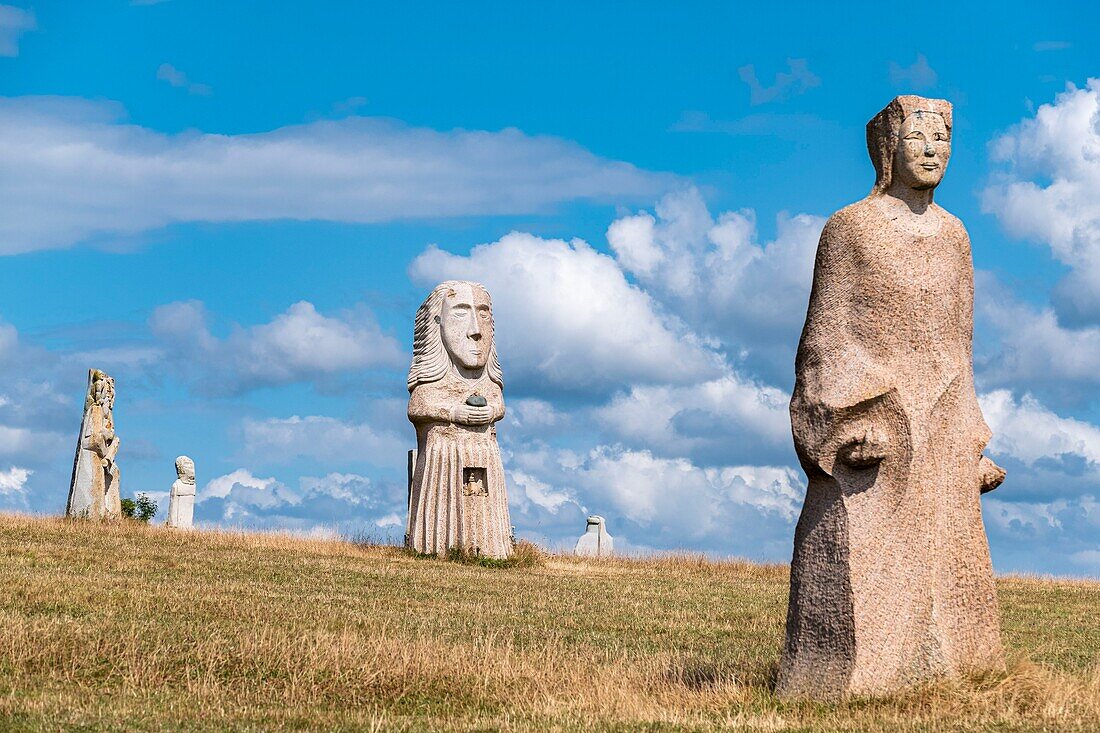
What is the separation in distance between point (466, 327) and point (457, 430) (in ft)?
5.67

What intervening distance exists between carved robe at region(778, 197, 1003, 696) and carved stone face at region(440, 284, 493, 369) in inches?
554

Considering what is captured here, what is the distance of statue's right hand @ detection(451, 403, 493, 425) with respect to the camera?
2302 cm

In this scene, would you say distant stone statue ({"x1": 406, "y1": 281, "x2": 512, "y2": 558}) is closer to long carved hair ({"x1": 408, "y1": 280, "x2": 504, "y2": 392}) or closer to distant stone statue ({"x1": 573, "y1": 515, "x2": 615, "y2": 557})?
long carved hair ({"x1": 408, "y1": 280, "x2": 504, "y2": 392})

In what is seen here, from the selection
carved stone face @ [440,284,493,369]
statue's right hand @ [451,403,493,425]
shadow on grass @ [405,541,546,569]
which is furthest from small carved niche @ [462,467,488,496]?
carved stone face @ [440,284,493,369]

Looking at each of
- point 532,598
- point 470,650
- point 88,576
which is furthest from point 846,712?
point 88,576

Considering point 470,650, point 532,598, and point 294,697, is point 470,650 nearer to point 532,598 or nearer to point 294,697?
point 294,697

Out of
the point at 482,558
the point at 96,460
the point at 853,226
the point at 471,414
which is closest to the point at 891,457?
the point at 853,226

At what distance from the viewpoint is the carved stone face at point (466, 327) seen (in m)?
23.3

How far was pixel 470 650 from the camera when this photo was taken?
1158cm

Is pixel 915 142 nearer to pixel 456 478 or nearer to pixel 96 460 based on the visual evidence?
pixel 456 478

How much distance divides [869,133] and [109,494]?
790 inches

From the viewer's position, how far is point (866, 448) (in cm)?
909

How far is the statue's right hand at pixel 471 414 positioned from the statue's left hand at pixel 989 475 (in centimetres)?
1393

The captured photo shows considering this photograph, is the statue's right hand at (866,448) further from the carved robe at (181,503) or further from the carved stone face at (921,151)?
the carved robe at (181,503)
